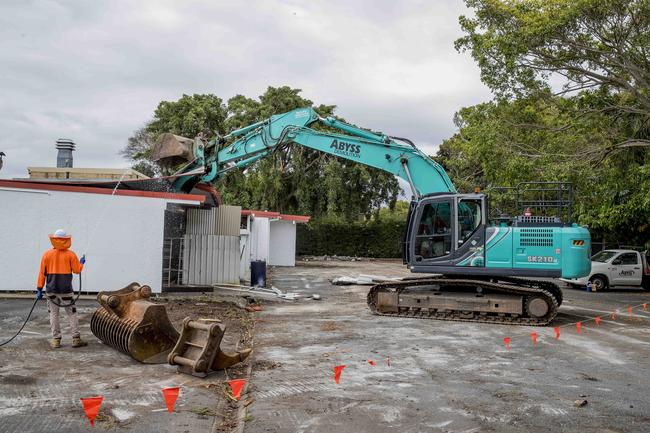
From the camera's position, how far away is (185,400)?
589 centimetres

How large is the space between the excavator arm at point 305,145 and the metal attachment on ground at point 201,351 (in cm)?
712

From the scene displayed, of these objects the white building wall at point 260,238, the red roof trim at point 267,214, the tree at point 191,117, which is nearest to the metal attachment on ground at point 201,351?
the red roof trim at point 267,214

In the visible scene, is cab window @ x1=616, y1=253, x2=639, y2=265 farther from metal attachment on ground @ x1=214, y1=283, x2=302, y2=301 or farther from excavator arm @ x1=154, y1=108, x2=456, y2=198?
metal attachment on ground @ x1=214, y1=283, x2=302, y2=301

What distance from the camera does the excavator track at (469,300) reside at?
1147 cm

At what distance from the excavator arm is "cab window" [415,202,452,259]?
82 centimetres

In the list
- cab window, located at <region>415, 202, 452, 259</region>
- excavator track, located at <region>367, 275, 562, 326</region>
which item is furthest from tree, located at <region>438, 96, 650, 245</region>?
excavator track, located at <region>367, 275, 562, 326</region>

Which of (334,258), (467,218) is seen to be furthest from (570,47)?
(334,258)

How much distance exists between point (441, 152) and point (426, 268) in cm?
3715

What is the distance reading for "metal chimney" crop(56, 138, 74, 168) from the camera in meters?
17.6

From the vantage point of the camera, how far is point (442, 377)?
23.0ft

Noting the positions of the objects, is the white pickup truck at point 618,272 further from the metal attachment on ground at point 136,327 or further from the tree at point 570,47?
the metal attachment on ground at point 136,327

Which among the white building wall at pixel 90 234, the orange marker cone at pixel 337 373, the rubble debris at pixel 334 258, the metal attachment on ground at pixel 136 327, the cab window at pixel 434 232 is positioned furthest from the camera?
the rubble debris at pixel 334 258

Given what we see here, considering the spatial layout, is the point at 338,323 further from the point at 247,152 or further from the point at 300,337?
the point at 247,152

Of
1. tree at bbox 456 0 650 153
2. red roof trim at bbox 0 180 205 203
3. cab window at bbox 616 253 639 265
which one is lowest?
cab window at bbox 616 253 639 265
